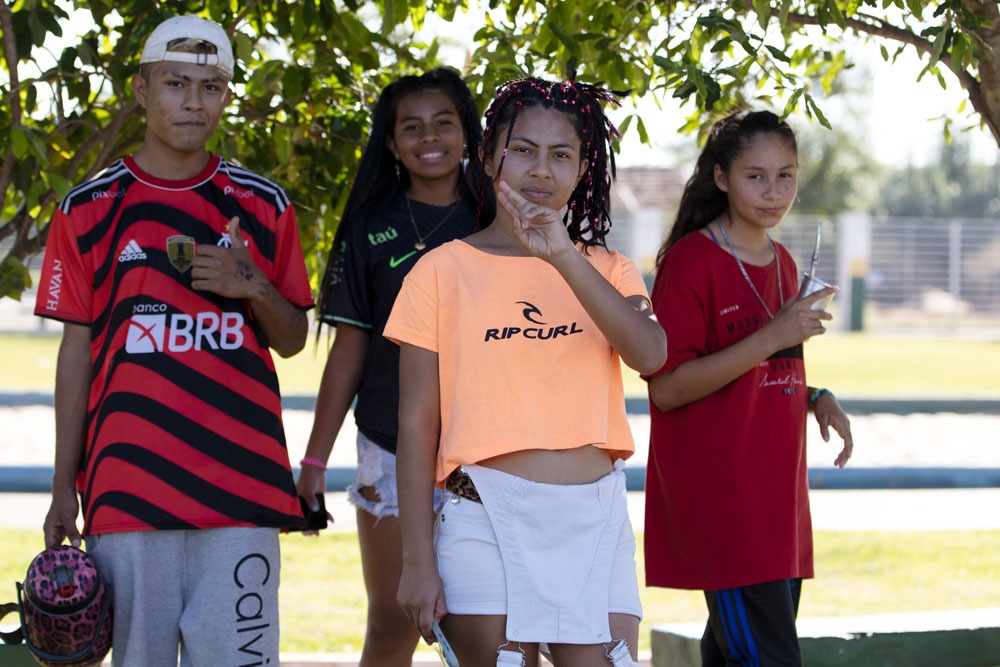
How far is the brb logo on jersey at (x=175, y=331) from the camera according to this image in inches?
129

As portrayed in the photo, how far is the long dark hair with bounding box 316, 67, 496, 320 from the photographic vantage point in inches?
163

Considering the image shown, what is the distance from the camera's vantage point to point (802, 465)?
3.87 meters

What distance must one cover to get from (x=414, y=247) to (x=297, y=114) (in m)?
1.05

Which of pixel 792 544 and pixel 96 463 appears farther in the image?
pixel 792 544

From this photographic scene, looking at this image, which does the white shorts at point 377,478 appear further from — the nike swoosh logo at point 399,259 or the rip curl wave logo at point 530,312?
the rip curl wave logo at point 530,312

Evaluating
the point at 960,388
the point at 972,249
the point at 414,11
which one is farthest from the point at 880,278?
the point at 414,11

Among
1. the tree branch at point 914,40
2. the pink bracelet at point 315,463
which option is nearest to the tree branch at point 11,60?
the pink bracelet at point 315,463

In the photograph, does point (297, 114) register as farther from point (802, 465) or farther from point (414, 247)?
point (802, 465)

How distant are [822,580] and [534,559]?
16.8ft

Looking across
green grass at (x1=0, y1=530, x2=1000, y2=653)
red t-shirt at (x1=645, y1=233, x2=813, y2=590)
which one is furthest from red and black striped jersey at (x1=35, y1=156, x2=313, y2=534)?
green grass at (x1=0, y1=530, x2=1000, y2=653)

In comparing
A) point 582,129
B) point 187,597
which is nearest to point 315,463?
point 187,597

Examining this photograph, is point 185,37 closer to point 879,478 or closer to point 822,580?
point 879,478

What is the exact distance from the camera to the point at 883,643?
15.3ft

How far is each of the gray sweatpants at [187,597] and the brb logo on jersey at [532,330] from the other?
886 mm
